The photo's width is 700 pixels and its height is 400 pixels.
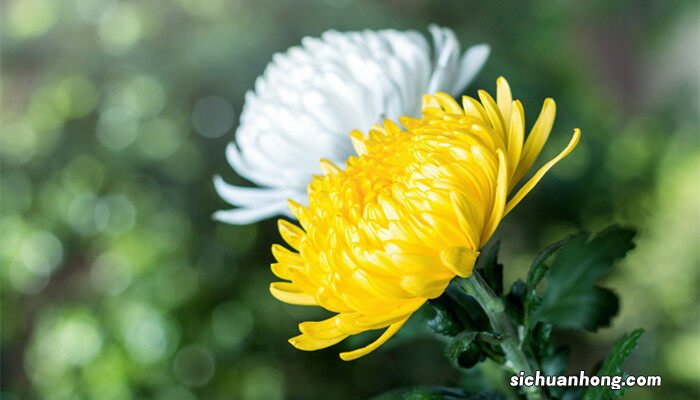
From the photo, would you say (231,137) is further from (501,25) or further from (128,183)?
(501,25)

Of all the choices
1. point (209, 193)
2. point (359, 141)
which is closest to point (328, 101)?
point (359, 141)

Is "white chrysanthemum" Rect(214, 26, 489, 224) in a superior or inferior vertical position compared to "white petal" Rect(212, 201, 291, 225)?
superior

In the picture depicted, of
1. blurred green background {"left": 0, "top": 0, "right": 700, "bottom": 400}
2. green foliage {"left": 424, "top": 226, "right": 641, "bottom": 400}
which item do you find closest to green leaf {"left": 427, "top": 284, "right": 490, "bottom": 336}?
green foliage {"left": 424, "top": 226, "right": 641, "bottom": 400}

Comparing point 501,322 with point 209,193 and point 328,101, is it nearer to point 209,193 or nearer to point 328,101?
point 328,101

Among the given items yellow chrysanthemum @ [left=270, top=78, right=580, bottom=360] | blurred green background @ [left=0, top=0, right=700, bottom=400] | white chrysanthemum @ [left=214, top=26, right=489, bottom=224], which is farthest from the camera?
blurred green background @ [left=0, top=0, right=700, bottom=400]

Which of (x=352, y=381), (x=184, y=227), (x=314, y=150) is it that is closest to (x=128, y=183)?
(x=184, y=227)

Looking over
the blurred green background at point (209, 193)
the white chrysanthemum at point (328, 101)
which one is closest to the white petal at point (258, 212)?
the white chrysanthemum at point (328, 101)

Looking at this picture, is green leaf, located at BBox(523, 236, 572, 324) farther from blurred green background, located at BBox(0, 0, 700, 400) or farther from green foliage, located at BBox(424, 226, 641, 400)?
blurred green background, located at BBox(0, 0, 700, 400)

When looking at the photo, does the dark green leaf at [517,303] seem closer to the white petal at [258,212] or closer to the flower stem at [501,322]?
the flower stem at [501,322]
